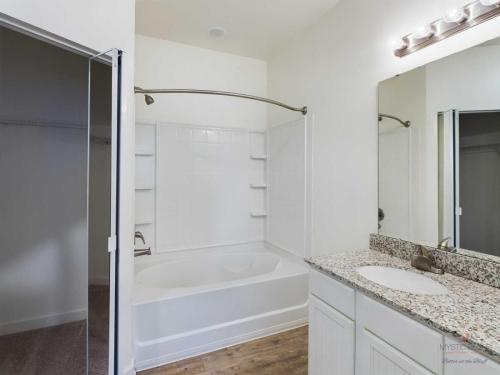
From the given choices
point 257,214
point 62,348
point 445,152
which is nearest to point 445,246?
point 445,152

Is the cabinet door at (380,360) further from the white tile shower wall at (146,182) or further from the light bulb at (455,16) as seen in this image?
the white tile shower wall at (146,182)

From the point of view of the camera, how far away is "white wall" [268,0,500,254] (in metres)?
1.71

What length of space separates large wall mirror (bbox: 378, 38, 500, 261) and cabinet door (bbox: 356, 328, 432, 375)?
2.36 ft

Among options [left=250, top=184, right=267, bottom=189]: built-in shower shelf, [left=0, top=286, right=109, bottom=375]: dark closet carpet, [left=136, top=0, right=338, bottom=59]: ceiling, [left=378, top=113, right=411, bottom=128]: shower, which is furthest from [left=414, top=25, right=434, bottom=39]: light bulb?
[left=0, top=286, right=109, bottom=375]: dark closet carpet

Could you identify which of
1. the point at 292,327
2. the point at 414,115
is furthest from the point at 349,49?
the point at 292,327

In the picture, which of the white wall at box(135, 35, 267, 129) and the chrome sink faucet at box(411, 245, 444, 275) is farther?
the white wall at box(135, 35, 267, 129)

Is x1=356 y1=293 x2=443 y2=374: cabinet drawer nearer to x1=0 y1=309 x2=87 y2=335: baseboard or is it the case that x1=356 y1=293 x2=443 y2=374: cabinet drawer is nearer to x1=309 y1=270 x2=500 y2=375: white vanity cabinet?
x1=309 y1=270 x2=500 y2=375: white vanity cabinet

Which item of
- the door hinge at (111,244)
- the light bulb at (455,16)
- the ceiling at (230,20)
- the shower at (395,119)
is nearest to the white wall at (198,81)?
the ceiling at (230,20)

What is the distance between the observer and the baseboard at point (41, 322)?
216cm

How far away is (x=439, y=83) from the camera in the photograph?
4.97ft

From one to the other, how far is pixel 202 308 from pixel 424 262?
5.07 feet

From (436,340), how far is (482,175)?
0.93 meters

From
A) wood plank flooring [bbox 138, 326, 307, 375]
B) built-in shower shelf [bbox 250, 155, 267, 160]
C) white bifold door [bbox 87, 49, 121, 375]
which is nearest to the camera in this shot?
white bifold door [bbox 87, 49, 121, 375]

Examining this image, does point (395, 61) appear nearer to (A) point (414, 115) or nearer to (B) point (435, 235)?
(A) point (414, 115)
